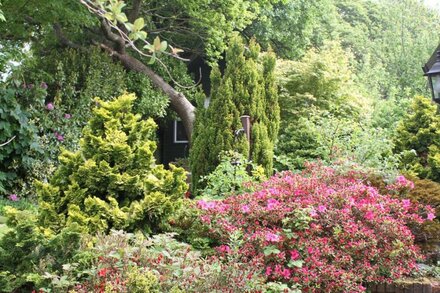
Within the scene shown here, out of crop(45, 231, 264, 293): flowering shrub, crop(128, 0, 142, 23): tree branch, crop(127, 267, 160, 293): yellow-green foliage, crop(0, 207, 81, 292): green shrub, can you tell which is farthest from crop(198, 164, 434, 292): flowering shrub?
crop(128, 0, 142, 23): tree branch

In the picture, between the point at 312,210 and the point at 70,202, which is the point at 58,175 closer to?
the point at 70,202

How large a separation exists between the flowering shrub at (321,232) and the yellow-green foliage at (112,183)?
44cm

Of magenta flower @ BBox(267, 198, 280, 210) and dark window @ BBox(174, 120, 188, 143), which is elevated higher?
dark window @ BBox(174, 120, 188, 143)

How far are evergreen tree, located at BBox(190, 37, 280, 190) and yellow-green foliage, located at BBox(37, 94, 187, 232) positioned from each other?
324 centimetres

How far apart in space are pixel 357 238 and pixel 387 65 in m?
18.3

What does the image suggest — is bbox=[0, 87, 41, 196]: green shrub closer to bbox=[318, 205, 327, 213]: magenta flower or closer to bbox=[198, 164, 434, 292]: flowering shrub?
bbox=[198, 164, 434, 292]: flowering shrub

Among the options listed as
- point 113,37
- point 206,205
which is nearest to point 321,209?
point 206,205

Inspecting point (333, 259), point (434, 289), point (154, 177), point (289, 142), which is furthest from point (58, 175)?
point (289, 142)

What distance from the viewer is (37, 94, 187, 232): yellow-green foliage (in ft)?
12.9

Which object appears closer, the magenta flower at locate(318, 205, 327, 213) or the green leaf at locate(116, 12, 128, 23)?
the green leaf at locate(116, 12, 128, 23)

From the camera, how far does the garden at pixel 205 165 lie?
129 inches

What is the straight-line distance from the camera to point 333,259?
4.00 m

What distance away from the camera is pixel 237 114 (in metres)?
7.86

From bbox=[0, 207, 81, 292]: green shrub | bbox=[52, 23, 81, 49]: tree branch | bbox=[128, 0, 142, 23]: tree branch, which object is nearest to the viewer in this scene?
bbox=[0, 207, 81, 292]: green shrub
